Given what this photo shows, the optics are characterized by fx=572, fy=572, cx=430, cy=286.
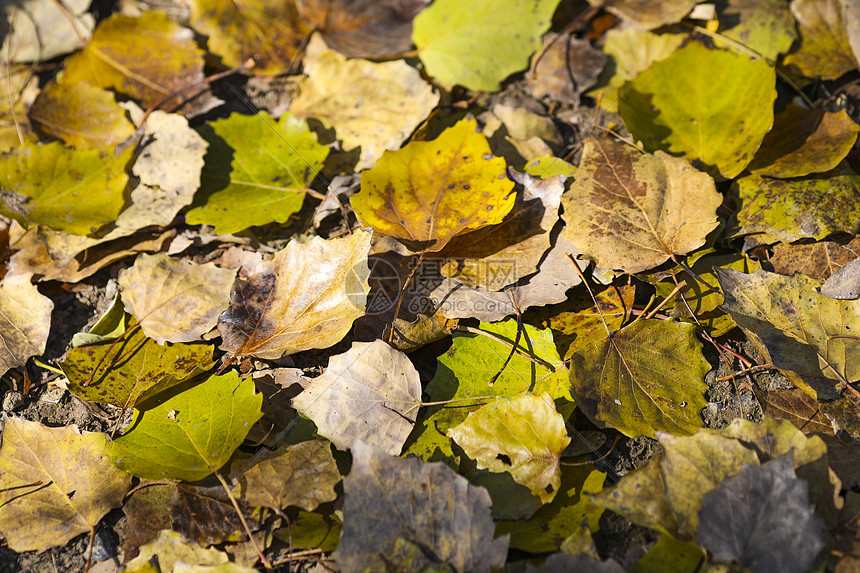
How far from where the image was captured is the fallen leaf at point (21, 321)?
5.91 ft

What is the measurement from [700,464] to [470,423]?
550mm

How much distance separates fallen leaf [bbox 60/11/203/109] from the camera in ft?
8.05

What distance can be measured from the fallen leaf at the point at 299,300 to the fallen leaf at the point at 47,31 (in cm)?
169

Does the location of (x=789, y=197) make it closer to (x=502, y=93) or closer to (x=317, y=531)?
(x=502, y=93)

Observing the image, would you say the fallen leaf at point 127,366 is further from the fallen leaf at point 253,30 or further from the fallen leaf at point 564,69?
the fallen leaf at point 564,69

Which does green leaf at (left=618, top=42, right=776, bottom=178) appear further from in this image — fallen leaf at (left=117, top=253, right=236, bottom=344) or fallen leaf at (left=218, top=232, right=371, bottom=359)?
fallen leaf at (left=117, top=253, right=236, bottom=344)

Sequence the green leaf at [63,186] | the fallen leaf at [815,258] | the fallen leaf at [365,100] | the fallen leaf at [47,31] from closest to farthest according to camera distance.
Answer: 1. the fallen leaf at [815,258]
2. the green leaf at [63,186]
3. the fallen leaf at [365,100]
4. the fallen leaf at [47,31]

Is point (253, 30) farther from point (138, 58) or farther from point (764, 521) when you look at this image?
point (764, 521)

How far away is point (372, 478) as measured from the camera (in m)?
1.32

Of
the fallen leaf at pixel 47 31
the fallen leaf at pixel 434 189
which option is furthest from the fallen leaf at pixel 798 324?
the fallen leaf at pixel 47 31

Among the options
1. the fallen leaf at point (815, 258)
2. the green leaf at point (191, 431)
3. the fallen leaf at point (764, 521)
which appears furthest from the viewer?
the fallen leaf at point (815, 258)

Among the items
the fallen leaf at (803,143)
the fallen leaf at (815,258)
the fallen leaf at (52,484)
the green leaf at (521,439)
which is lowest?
the fallen leaf at (52,484)

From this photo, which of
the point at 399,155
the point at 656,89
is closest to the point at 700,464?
the point at 399,155

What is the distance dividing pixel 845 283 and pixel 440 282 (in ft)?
3.83
